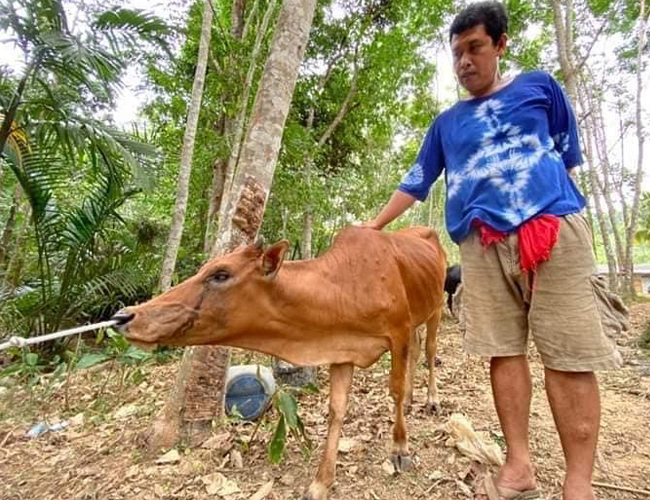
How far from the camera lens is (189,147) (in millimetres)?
5562

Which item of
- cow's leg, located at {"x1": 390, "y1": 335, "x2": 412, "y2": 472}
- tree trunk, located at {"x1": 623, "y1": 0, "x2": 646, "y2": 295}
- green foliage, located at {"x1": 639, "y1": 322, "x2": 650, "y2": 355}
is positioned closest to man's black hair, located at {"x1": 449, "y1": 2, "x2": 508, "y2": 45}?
cow's leg, located at {"x1": 390, "y1": 335, "x2": 412, "y2": 472}

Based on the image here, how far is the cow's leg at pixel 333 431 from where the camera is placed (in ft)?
7.11

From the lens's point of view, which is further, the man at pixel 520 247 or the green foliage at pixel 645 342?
the green foliage at pixel 645 342

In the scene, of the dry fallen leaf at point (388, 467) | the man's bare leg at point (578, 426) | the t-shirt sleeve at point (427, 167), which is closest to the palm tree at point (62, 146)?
the t-shirt sleeve at point (427, 167)

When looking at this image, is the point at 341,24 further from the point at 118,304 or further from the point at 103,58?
the point at 118,304

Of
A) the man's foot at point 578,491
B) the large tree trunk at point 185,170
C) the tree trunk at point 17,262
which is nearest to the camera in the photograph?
the man's foot at point 578,491

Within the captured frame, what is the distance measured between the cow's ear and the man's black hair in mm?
1306

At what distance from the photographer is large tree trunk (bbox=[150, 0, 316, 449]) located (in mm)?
2582

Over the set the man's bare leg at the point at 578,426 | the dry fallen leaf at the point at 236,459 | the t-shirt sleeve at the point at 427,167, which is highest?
the t-shirt sleeve at the point at 427,167

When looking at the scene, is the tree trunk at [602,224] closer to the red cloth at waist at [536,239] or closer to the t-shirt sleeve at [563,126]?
the t-shirt sleeve at [563,126]

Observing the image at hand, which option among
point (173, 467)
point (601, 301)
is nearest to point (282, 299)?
point (173, 467)

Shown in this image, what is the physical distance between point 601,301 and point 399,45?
8.53 meters

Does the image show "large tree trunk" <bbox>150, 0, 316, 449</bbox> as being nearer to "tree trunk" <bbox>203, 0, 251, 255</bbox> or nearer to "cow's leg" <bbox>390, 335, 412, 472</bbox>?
"cow's leg" <bbox>390, 335, 412, 472</bbox>

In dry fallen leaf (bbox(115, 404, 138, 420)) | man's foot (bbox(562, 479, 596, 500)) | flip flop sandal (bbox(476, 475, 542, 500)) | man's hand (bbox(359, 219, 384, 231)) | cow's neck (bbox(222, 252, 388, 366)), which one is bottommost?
dry fallen leaf (bbox(115, 404, 138, 420))
